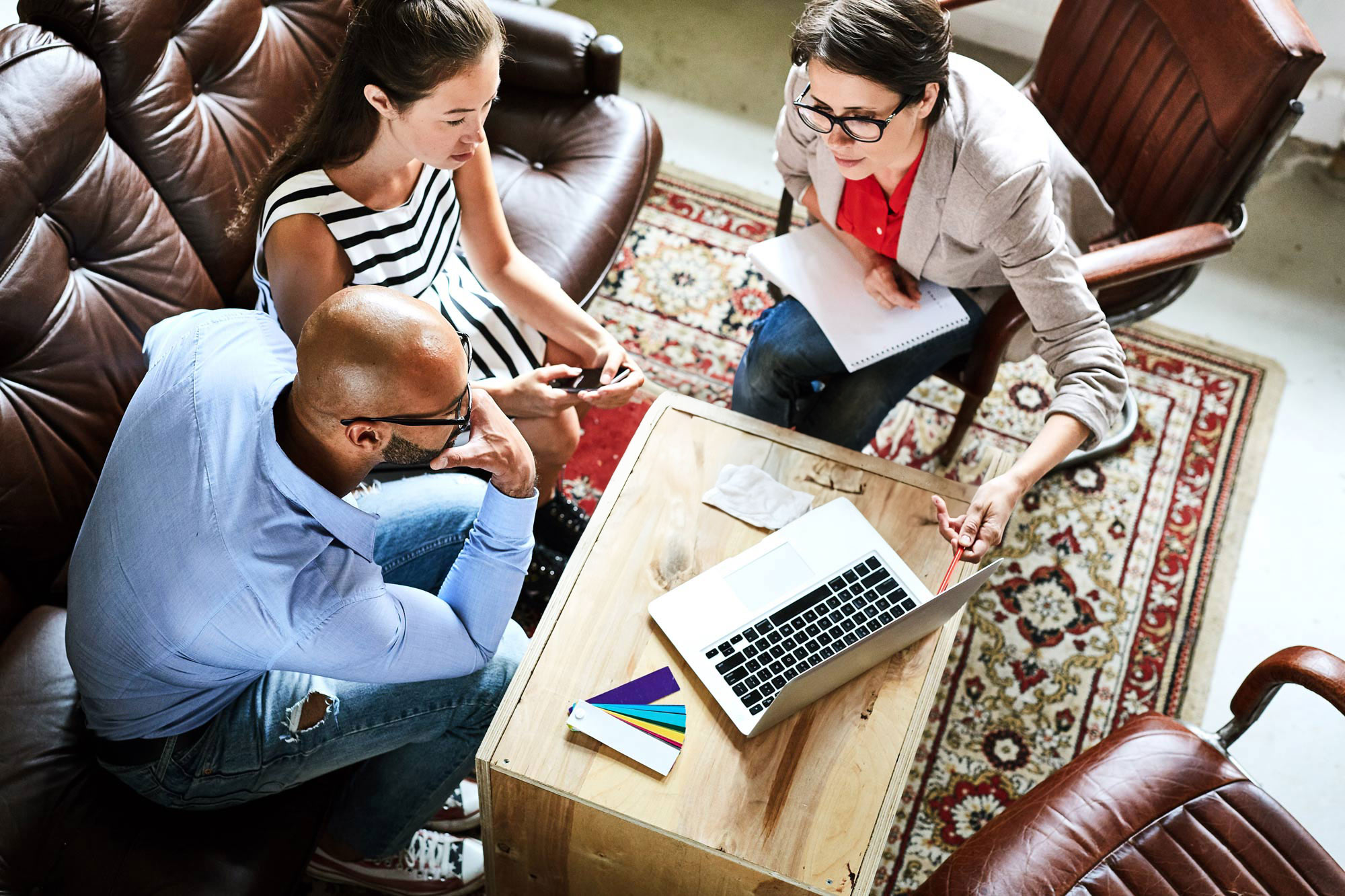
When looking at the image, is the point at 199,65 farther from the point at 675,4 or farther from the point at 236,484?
the point at 675,4

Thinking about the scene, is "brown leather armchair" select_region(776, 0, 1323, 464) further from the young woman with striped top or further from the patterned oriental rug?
the young woman with striped top

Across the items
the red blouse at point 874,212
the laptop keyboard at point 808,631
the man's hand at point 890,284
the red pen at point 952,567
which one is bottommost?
the laptop keyboard at point 808,631

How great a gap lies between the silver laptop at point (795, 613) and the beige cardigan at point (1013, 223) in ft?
1.35

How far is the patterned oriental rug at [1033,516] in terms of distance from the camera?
216 cm

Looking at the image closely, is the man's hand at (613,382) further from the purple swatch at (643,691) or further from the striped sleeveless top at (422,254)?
the purple swatch at (643,691)

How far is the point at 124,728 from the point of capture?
1.43 meters

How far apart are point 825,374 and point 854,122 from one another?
57 cm

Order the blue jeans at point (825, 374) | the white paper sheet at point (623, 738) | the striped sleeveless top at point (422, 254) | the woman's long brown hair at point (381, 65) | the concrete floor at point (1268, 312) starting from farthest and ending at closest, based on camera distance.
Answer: the concrete floor at point (1268, 312)
the blue jeans at point (825, 374)
the striped sleeveless top at point (422, 254)
the woman's long brown hair at point (381, 65)
the white paper sheet at point (623, 738)

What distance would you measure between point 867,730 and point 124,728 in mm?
997

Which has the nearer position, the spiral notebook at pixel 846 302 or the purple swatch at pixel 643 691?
the purple swatch at pixel 643 691

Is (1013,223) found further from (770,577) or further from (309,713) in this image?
(309,713)

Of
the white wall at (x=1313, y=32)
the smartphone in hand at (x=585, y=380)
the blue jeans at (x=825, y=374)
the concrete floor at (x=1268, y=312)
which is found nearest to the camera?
the smartphone in hand at (x=585, y=380)

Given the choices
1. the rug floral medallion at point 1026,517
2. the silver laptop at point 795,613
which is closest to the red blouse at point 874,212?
the rug floral medallion at point 1026,517

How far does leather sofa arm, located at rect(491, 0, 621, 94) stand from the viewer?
2.28 meters
